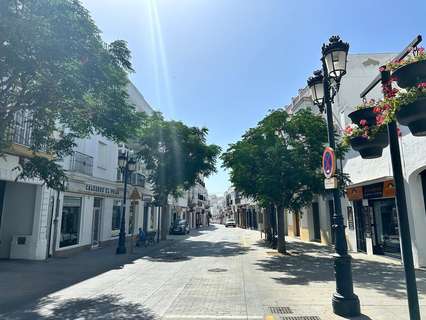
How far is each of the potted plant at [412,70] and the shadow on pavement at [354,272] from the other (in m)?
6.19

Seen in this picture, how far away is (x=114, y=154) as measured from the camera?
888 inches

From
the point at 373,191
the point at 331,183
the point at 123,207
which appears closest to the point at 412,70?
the point at 331,183

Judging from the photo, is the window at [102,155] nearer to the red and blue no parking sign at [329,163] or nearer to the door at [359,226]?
the door at [359,226]

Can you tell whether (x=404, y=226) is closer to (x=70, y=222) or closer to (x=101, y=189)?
(x=70, y=222)

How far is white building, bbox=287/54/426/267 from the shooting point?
1223 centimetres

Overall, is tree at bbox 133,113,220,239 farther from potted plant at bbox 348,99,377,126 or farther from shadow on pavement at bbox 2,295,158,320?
potted plant at bbox 348,99,377,126

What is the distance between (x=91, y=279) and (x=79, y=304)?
3241mm

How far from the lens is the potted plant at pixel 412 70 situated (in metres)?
3.82

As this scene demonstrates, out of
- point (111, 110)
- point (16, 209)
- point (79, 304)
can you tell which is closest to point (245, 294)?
point (79, 304)

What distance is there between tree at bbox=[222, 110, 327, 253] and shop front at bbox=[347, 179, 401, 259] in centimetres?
260

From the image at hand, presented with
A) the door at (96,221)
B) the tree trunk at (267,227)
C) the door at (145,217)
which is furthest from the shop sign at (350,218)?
the door at (145,217)

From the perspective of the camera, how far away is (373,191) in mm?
15305

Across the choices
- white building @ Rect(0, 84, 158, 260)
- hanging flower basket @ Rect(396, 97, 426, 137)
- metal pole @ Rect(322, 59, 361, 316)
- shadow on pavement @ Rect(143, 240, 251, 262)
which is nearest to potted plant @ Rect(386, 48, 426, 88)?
hanging flower basket @ Rect(396, 97, 426, 137)

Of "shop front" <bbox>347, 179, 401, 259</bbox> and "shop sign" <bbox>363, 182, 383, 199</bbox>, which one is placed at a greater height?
"shop sign" <bbox>363, 182, 383, 199</bbox>
